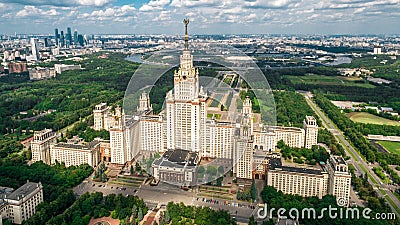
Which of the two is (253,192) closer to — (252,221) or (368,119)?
(252,221)

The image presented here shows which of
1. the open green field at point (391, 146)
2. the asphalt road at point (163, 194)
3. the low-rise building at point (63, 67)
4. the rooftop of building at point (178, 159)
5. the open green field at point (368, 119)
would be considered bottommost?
the asphalt road at point (163, 194)

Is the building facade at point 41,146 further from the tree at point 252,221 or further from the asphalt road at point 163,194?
the tree at point 252,221

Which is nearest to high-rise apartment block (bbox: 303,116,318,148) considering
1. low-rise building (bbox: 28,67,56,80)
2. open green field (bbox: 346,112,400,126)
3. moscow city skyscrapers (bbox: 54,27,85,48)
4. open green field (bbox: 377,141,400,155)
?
open green field (bbox: 377,141,400,155)

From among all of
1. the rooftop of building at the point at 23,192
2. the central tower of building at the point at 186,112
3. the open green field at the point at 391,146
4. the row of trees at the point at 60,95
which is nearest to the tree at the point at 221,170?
the central tower of building at the point at 186,112

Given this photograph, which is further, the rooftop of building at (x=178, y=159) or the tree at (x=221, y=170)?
the tree at (x=221, y=170)

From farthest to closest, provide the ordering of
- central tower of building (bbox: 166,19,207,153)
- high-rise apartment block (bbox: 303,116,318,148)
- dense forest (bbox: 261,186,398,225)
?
high-rise apartment block (bbox: 303,116,318,148) < central tower of building (bbox: 166,19,207,153) < dense forest (bbox: 261,186,398,225)

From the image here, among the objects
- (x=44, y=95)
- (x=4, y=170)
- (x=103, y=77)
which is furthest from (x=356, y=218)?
(x=103, y=77)

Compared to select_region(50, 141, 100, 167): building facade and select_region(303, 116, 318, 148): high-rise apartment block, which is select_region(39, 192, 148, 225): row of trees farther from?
select_region(303, 116, 318, 148): high-rise apartment block

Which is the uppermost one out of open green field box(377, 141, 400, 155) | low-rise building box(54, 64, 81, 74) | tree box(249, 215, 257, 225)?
low-rise building box(54, 64, 81, 74)

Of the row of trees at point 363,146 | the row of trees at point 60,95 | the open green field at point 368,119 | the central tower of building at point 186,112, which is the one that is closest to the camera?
the central tower of building at point 186,112
